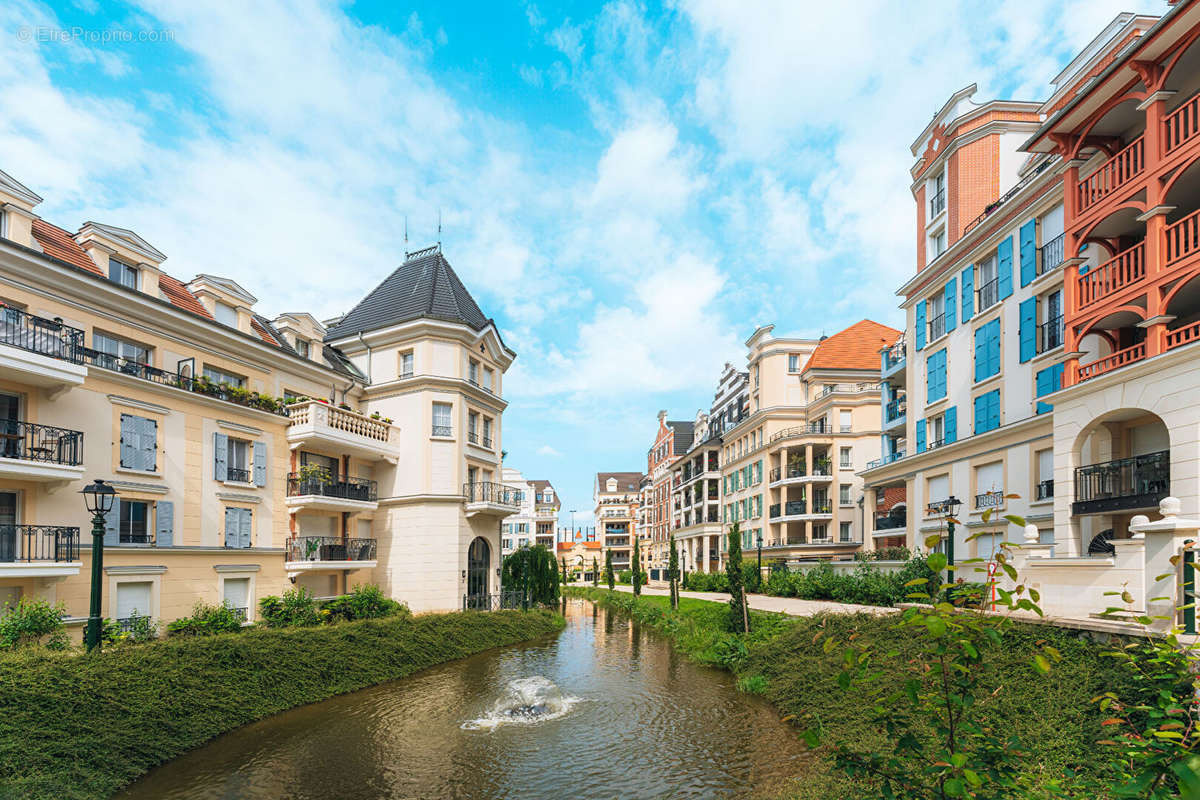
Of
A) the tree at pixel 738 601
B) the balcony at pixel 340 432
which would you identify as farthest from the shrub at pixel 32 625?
the tree at pixel 738 601

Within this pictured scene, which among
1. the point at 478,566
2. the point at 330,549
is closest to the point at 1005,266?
the point at 478,566

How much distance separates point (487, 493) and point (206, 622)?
47.1ft

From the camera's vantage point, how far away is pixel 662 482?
88.9 meters

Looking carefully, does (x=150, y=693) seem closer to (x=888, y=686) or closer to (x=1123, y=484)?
(x=888, y=686)

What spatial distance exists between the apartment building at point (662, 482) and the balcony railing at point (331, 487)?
2099 inches

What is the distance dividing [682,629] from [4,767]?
85.7 ft

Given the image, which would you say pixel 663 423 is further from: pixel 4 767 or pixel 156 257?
pixel 4 767

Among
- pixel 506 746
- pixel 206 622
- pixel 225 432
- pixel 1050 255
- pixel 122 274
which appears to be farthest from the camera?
pixel 225 432

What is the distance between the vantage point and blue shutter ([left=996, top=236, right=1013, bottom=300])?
85.0 ft

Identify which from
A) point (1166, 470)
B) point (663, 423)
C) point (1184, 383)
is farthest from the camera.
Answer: point (663, 423)

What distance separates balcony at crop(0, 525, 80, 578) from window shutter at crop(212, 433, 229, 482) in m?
5.47

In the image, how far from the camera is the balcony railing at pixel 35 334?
17828 mm

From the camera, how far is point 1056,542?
18.1 metres

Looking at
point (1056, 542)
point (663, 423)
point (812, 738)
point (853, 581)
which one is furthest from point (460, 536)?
point (663, 423)
